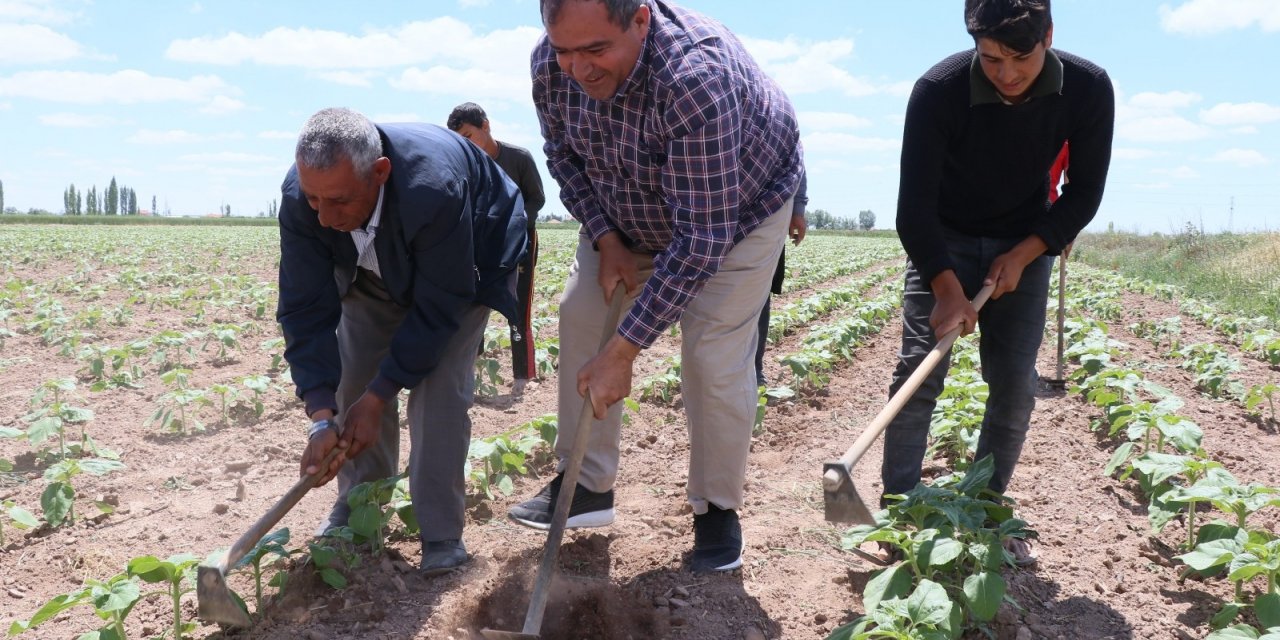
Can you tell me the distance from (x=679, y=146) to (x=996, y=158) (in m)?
1.14

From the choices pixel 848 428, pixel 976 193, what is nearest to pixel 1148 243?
pixel 848 428

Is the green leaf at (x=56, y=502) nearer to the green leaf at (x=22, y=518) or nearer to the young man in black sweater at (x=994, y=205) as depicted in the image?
the green leaf at (x=22, y=518)

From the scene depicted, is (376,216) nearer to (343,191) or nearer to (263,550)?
(343,191)

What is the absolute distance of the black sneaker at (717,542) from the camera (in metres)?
3.13

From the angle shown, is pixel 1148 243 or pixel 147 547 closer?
pixel 147 547

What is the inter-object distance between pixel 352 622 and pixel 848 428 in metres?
3.18

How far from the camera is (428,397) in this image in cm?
307

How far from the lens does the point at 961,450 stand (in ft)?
13.7

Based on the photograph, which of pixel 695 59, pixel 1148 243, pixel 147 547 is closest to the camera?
pixel 695 59

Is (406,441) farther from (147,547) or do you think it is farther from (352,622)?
(352,622)

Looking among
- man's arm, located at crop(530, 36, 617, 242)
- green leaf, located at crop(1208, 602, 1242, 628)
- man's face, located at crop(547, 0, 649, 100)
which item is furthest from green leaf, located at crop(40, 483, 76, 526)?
green leaf, located at crop(1208, 602, 1242, 628)

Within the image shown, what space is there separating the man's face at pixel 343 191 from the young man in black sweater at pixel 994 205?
1.65 meters

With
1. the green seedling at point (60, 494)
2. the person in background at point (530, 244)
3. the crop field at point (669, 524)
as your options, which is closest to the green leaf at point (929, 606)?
the crop field at point (669, 524)

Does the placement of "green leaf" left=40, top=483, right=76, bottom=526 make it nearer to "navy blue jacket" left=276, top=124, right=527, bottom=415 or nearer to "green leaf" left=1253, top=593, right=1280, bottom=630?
"navy blue jacket" left=276, top=124, right=527, bottom=415
